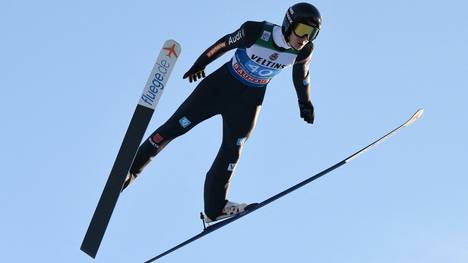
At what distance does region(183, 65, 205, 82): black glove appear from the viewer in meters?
9.64

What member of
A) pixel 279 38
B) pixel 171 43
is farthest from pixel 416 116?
pixel 171 43

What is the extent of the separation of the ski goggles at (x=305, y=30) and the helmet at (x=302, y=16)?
0.02 m

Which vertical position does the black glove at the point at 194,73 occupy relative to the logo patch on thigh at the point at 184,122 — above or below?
above

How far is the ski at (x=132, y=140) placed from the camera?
9.25 meters

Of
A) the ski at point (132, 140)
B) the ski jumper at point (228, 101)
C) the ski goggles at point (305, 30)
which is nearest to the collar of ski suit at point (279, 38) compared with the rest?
the ski jumper at point (228, 101)

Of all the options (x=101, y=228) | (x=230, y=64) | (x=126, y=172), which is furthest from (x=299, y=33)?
(x=101, y=228)

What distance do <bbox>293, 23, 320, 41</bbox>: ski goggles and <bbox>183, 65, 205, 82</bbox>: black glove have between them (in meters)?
1.22

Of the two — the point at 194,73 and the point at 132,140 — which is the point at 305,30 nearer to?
the point at 194,73

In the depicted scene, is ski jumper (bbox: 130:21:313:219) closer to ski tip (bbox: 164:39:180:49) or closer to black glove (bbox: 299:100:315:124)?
ski tip (bbox: 164:39:180:49)

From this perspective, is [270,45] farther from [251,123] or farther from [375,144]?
[375,144]

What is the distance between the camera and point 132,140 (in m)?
9.41

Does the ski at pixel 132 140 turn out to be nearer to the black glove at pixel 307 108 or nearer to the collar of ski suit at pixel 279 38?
the collar of ski suit at pixel 279 38

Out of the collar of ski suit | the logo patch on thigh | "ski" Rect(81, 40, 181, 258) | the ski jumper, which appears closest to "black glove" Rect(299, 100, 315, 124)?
the ski jumper

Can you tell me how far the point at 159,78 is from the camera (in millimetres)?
9289
